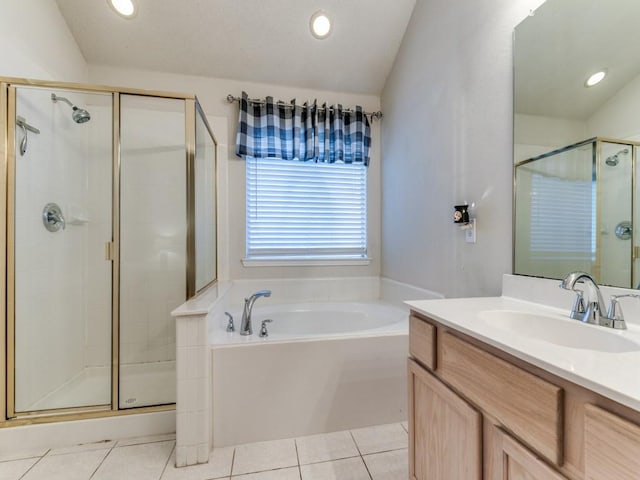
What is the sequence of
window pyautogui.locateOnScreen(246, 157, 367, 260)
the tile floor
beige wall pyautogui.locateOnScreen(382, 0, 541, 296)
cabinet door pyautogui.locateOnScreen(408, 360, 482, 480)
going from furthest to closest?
window pyautogui.locateOnScreen(246, 157, 367, 260), beige wall pyautogui.locateOnScreen(382, 0, 541, 296), the tile floor, cabinet door pyautogui.locateOnScreen(408, 360, 482, 480)

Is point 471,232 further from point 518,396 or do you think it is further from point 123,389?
point 123,389

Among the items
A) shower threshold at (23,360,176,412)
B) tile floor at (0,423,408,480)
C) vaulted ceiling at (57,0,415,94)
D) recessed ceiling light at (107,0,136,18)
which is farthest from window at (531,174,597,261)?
recessed ceiling light at (107,0,136,18)

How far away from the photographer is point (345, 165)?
9.19 feet

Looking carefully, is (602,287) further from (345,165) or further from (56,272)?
(56,272)

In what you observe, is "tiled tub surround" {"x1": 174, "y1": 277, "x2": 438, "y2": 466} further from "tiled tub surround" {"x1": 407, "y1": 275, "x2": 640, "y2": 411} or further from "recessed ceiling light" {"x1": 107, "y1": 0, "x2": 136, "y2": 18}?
"recessed ceiling light" {"x1": 107, "y1": 0, "x2": 136, "y2": 18}

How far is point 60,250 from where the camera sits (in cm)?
198

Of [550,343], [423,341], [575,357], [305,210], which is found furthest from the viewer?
[305,210]

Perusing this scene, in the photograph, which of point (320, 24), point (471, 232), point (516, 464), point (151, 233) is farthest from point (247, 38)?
point (516, 464)

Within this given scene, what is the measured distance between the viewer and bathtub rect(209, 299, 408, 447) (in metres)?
1.55

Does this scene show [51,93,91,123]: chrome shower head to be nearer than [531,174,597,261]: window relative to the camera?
No

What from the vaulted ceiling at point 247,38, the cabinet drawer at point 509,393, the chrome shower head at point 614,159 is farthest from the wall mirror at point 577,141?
the vaulted ceiling at point 247,38

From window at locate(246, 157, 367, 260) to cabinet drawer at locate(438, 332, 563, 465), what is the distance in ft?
6.18

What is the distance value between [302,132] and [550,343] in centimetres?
A: 230

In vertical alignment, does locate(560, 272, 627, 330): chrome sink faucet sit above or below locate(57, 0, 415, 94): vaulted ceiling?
below
